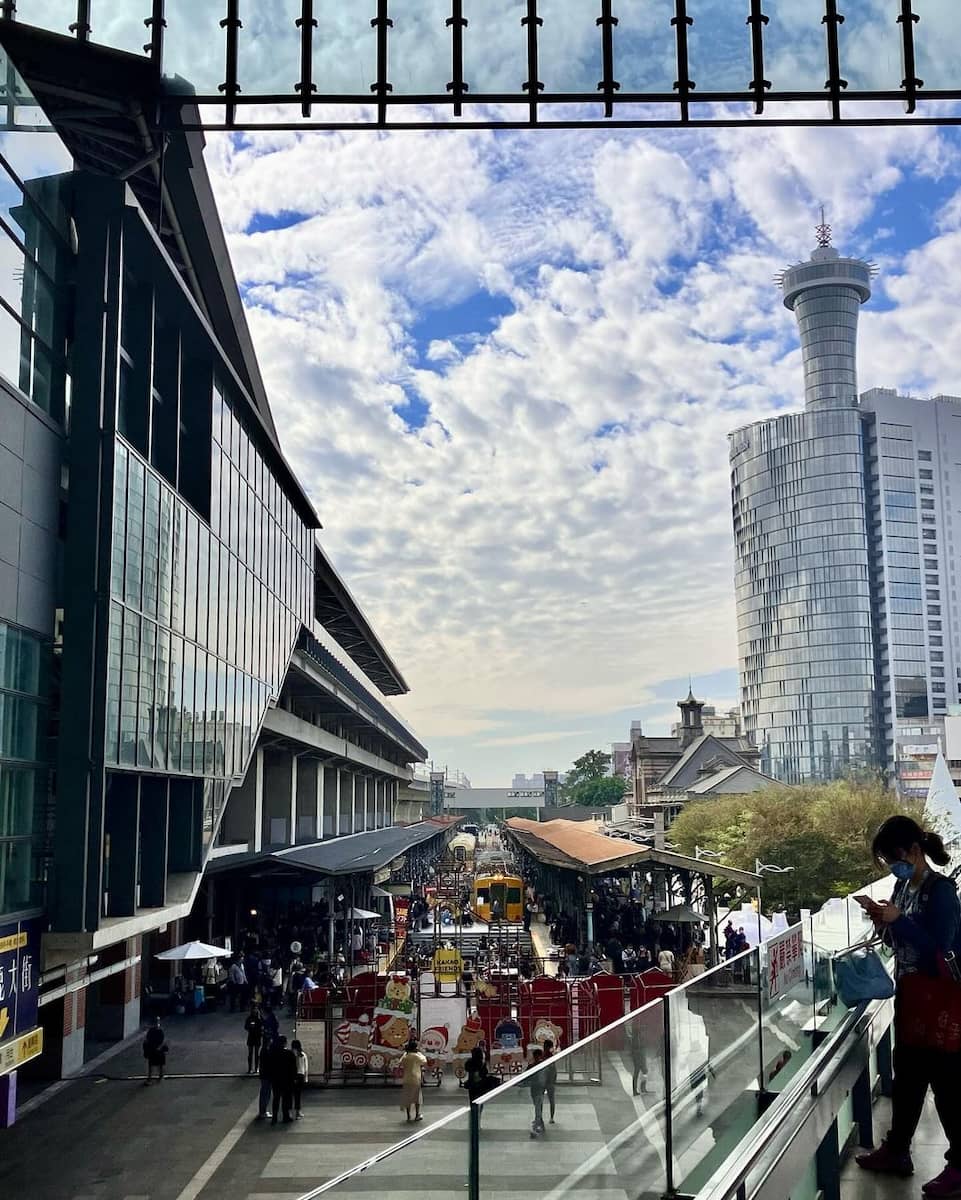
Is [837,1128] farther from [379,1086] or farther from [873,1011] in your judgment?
[379,1086]

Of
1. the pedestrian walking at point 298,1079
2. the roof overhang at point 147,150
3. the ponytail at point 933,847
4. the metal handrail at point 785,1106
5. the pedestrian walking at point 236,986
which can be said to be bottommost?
the pedestrian walking at point 236,986

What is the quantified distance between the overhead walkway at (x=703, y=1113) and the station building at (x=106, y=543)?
899 centimetres

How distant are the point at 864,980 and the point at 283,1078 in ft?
48.6

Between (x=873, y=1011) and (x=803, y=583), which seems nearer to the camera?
(x=873, y=1011)

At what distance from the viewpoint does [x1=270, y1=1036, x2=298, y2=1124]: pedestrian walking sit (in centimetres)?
1819

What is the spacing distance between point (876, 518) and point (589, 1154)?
174499 mm

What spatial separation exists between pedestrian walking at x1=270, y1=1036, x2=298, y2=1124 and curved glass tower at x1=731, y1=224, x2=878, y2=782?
148 meters

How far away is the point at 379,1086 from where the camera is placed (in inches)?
830

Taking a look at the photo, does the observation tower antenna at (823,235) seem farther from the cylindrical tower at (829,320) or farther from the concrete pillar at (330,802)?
the concrete pillar at (330,802)

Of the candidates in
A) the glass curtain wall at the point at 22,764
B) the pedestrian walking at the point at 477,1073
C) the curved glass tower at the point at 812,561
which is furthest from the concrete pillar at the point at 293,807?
the curved glass tower at the point at 812,561

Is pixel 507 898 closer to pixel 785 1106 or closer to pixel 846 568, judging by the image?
pixel 785 1106

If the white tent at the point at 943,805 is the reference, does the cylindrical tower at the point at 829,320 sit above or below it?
above

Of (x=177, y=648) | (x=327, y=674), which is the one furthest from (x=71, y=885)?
(x=327, y=674)

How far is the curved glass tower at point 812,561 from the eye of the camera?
163m
